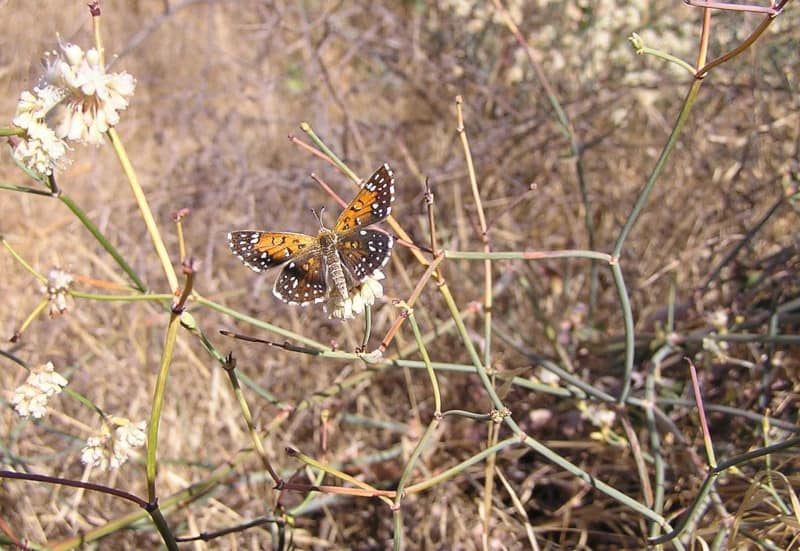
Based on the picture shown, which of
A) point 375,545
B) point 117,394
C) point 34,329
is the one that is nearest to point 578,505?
point 375,545

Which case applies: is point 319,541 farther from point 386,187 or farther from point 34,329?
point 34,329

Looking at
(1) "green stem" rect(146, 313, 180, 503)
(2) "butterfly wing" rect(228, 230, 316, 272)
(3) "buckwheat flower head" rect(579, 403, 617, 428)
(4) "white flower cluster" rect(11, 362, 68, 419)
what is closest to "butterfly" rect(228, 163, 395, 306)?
(2) "butterfly wing" rect(228, 230, 316, 272)

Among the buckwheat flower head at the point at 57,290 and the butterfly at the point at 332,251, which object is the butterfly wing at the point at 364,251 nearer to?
the butterfly at the point at 332,251

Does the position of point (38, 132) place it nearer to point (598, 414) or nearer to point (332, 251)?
point (332, 251)

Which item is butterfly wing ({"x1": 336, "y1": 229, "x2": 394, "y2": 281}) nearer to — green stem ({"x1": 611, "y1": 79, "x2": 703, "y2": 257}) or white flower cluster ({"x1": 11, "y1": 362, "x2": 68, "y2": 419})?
green stem ({"x1": 611, "y1": 79, "x2": 703, "y2": 257})

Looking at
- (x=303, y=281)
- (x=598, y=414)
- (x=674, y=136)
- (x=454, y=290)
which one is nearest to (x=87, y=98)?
(x=303, y=281)

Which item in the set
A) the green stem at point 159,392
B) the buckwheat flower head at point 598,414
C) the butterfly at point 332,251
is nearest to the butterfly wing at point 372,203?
the butterfly at point 332,251
